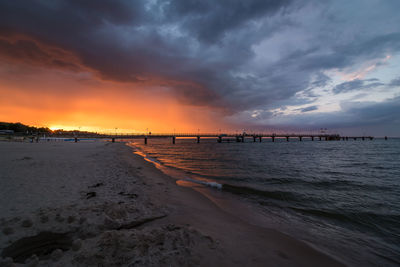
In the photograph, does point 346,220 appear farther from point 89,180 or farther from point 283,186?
point 89,180

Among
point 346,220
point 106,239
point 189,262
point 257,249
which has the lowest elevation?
point 346,220

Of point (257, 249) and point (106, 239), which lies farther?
point (257, 249)

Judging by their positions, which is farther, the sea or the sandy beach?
the sea

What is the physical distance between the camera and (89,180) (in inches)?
310

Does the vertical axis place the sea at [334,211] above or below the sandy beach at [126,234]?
below

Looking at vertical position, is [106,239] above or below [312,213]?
above

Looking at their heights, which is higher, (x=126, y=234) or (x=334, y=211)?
(x=126, y=234)

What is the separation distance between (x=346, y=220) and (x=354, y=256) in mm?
2594

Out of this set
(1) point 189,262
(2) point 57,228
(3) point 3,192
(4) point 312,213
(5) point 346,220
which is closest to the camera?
(1) point 189,262

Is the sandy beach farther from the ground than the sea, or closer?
farther from the ground

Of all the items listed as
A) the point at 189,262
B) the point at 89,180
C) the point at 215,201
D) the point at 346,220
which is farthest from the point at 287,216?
the point at 89,180

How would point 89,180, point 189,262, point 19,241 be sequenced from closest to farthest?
1. point 189,262
2. point 19,241
3. point 89,180

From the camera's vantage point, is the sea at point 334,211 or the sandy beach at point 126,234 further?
the sea at point 334,211

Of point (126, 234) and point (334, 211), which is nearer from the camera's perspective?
point (126, 234)
